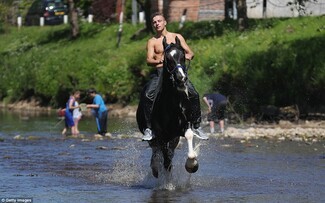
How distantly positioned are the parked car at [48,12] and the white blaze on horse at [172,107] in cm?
5108

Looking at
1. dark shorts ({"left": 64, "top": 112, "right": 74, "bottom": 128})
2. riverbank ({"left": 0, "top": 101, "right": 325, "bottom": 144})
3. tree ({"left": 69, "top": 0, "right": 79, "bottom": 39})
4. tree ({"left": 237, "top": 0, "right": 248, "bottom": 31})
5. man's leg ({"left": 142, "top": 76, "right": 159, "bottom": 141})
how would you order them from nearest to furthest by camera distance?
man's leg ({"left": 142, "top": 76, "right": 159, "bottom": 141}), riverbank ({"left": 0, "top": 101, "right": 325, "bottom": 144}), dark shorts ({"left": 64, "top": 112, "right": 74, "bottom": 128}), tree ({"left": 237, "top": 0, "right": 248, "bottom": 31}), tree ({"left": 69, "top": 0, "right": 79, "bottom": 39})

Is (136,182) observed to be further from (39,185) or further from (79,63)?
(79,63)

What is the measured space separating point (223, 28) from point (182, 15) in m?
8.01

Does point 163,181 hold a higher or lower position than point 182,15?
higher

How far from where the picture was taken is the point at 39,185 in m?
14.1

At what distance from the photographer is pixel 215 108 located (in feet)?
93.7

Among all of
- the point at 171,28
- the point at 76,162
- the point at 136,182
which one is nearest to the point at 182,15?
the point at 171,28

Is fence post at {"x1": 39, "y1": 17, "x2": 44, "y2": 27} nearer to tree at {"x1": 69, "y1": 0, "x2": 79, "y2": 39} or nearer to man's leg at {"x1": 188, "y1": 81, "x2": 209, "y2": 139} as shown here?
tree at {"x1": 69, "y1": 0, "x2": 79, "y2": 39}

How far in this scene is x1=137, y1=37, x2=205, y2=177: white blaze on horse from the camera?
42.3 feet

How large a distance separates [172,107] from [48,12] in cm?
5247

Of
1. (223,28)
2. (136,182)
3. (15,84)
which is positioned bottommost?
(15,84)

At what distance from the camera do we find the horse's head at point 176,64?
A: 12.7 metres

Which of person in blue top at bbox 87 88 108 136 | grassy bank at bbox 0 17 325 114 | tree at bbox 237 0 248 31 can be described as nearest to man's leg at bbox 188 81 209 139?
person in blue top at bbox 87 88 108 136

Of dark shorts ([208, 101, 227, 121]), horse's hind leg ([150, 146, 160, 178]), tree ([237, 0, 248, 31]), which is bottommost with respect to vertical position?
dark shorts ([208, 101, 227, 121])
